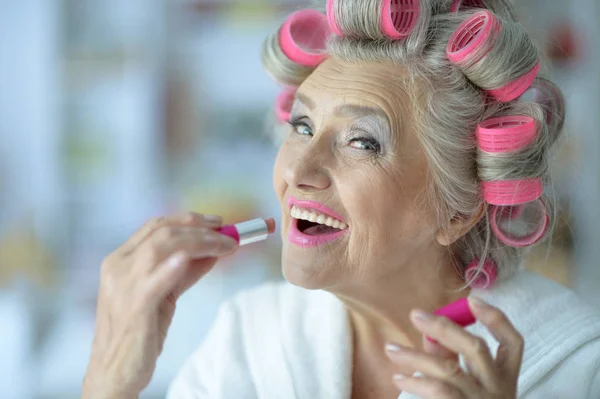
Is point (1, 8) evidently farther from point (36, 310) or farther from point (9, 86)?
point (36, 310)

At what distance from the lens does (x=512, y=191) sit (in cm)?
118

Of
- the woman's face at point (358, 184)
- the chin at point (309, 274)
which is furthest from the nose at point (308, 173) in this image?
the chin at point (309, 274)

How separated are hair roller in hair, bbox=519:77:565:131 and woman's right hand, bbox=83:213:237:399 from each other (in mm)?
580

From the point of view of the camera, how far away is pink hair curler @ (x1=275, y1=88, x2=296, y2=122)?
1.44 metres

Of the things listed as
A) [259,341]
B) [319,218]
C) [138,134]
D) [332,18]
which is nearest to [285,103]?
[332,18]

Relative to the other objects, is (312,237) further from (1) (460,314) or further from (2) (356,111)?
(1) (460,314)

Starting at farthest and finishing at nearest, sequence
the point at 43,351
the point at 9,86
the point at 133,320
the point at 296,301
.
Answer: the point at 9,86 → the point at 43,351 → the point at 296,301 → the point at 133,320

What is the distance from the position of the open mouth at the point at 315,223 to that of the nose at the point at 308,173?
39mm

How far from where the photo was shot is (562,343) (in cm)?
122

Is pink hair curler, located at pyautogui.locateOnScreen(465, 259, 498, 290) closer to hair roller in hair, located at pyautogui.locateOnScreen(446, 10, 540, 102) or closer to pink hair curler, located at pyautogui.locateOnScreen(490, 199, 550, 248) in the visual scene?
pink hair curler, located at pyautogui.locateOnScreen(490, 199, 550, 248)

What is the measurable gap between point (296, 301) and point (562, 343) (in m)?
0.52

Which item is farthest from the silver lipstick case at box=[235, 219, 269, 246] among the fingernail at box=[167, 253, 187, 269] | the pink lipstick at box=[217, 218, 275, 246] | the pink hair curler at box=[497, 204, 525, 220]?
the pink hair curler at box=[497, 204, 525, 220]

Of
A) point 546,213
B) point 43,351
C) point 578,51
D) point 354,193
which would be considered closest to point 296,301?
point 354,193

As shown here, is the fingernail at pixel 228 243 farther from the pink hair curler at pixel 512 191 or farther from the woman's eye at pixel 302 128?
the pink hair curler at pixel 512 191
